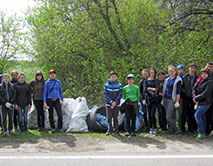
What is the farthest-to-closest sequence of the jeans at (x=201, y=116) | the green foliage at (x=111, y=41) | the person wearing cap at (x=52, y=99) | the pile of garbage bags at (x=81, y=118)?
the green foliage at (x=111, y=41)
the pile of garbage bags at (x=81, y=118)
the person wearing cap at (x=52, y=99)
the jeans at (x=201, y=116)

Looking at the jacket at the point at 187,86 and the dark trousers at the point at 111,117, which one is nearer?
the jacket at the point at 187,86

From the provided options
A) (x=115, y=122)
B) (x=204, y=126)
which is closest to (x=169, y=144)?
(x=204, y=126)

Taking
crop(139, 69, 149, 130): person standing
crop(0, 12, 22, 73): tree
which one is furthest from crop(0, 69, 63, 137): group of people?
crop(0, 12, 22, 73): tree

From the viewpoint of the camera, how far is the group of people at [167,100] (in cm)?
591

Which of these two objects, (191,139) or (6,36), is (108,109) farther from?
(6,36)

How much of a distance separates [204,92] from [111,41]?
4849 millimetres

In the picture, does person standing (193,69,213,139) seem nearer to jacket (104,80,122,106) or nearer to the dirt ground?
the dirt ground

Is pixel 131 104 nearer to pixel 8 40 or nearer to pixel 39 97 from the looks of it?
pixel 39 97

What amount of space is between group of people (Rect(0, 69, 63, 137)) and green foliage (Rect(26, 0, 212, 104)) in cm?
266

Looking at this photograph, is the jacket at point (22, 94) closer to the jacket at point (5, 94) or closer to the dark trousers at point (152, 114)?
the jacket at point (5, 94)

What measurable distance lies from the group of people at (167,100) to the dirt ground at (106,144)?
0.39 meters

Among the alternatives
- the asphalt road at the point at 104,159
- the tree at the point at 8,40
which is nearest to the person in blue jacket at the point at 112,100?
the asphalt road at the point at 104,159

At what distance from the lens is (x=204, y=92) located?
5602 mm

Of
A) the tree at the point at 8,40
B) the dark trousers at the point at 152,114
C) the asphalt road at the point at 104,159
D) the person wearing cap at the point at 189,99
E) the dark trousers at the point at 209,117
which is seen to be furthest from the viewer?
the tree at the point at 8,40
